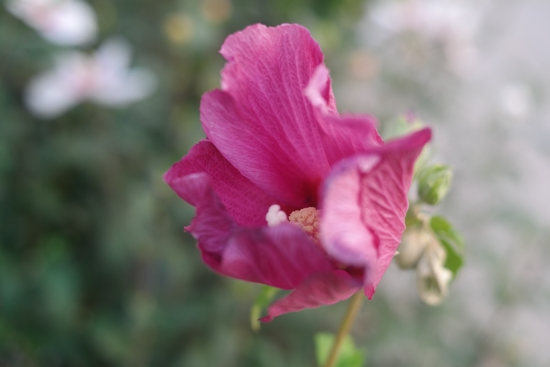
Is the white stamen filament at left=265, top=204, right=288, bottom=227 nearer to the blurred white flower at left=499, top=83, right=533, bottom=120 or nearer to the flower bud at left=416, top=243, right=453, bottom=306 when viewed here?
the flower bud at left=416, top=243, right=453, bottom=306

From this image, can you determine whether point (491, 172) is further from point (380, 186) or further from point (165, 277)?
point (380, 186)

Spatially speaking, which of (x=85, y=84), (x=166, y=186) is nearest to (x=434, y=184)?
(x=166, y=186)

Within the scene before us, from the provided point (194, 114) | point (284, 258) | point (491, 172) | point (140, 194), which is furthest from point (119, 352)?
point (491, 172)

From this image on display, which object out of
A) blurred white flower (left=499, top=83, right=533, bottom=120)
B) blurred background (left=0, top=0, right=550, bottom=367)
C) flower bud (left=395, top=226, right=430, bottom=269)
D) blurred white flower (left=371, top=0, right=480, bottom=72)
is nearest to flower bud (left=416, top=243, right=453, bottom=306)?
flower bud (left=395, top=226, right=430, bottom=269)

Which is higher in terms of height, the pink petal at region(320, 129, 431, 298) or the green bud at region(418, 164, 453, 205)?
the pink petal at region(320, 129, 431, 298)

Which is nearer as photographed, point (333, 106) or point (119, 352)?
point (333, 106)

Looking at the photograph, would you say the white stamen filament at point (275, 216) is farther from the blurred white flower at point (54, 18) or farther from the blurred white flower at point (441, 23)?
the blurred white flower at point (441, 23)

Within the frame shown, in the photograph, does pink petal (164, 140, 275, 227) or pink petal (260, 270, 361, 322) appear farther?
pink petal (164, 140, 275, 227)
